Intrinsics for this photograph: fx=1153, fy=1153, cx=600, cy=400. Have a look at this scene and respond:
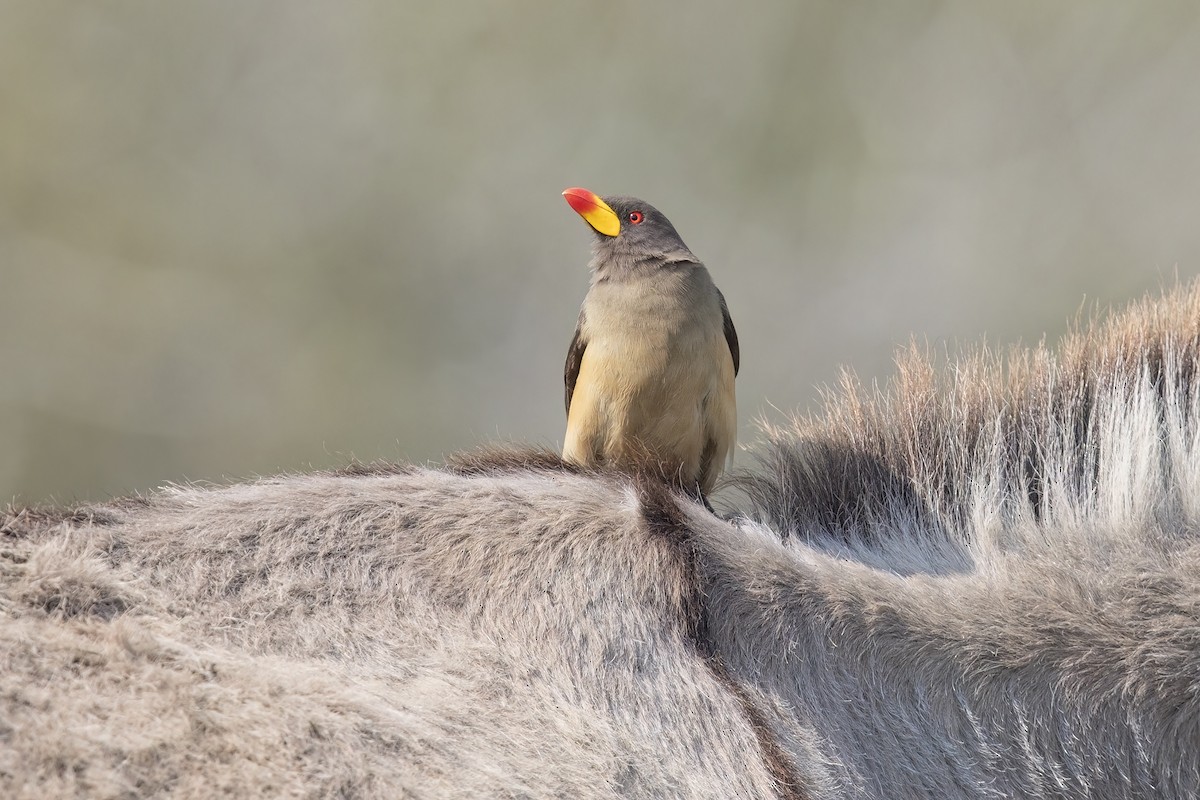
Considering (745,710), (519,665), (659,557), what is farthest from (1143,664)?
(519,665)

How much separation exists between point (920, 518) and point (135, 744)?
220 centimetres

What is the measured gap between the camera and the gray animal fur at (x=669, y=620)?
2523 millimetres

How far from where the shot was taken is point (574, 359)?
453 centimetres

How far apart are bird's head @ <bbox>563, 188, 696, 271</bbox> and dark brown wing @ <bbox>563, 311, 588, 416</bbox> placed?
0.27m

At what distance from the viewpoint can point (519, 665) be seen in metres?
2.82

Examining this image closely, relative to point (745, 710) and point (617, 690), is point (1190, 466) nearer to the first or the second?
point (745, 710)

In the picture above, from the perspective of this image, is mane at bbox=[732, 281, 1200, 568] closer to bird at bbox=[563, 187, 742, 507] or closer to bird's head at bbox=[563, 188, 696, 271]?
bird at bbox=[563, 187, 742, 507]

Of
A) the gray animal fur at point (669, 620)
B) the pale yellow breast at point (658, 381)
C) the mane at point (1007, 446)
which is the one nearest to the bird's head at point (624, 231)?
the pale yellow breast at point (658, 381)

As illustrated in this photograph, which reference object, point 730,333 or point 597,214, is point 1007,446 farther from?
point 597,214

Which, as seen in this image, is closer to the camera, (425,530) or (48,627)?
(48,627)

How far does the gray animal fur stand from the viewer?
252 centimetres

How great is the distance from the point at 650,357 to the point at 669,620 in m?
1.35

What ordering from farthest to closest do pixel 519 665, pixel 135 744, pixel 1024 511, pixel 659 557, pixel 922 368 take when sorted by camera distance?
pixel 922 368 < pixel 1024 511 < pixel 659 557 < pixel 519 665 < pixel 135 744

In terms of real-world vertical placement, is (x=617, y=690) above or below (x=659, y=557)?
below
